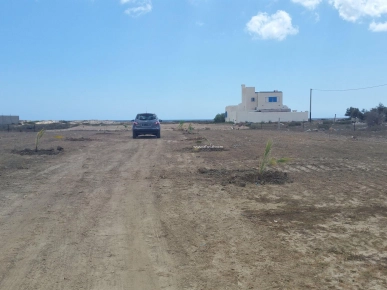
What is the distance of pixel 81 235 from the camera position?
6.87 m

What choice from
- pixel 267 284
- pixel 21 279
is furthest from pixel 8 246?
pixel 267 284

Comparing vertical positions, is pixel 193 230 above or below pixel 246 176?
below

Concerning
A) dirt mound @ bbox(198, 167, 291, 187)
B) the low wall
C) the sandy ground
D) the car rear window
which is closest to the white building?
the low wall

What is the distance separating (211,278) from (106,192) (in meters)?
5.58

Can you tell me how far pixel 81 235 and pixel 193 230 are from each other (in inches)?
67.8

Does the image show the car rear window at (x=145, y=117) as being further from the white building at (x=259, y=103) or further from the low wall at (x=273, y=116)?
the white building at (x=259, y=103)

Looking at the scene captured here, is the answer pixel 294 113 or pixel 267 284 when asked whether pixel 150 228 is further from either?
pixel 294 113

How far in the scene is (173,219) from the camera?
25.7 ft

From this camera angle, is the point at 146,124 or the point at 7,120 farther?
the point at 7,120

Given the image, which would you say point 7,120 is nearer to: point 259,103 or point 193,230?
point 259,103

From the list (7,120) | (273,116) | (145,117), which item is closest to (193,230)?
(145,117)

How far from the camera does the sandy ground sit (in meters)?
5.25

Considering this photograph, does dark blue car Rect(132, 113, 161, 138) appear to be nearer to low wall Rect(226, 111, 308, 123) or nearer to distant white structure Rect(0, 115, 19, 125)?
low wall Rect(226, 111, 308, 123)

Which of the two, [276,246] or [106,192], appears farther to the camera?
[106,192]
